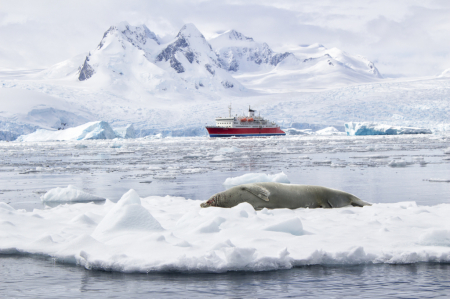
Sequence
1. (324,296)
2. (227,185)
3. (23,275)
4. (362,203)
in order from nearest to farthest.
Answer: (324,296), (23,275), (362,203), (227,185)

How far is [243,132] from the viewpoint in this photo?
62.3 m

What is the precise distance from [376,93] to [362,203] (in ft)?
207

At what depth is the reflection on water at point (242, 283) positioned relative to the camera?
2523 mm

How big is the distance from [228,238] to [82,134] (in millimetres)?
50910

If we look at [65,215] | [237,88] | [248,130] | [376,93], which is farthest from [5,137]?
[237,88]

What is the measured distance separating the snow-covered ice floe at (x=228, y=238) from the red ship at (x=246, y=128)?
Answer: 185 ft

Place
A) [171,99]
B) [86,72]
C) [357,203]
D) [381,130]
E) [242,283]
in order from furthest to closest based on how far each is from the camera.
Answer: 1. [86,72]
2. [171,99]
3. [381,130]
4. [357,203]
5. [242,283]

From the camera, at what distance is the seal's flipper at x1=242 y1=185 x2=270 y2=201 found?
5.37 m

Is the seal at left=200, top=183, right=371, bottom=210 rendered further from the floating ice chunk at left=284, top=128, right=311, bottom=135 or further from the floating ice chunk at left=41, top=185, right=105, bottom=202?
the floating ice chunk at left=284, top=128, right=311, bottom=135

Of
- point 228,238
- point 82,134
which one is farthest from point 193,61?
point 228,238

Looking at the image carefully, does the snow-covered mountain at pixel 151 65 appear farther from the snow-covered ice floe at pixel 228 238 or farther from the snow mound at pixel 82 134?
the snow-covered ice floe at pixel 228 238

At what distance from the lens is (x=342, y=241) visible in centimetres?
350

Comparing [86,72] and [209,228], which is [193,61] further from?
[209,228]

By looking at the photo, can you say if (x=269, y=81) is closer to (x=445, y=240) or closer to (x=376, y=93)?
(x=376, y=93)
